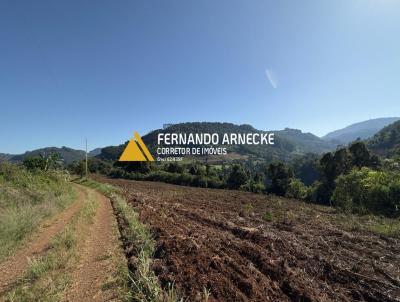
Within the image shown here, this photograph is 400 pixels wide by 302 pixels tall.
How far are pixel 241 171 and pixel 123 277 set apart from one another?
46317 millimetres

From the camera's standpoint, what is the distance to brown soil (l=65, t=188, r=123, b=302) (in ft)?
20.3

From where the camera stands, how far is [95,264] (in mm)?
8117

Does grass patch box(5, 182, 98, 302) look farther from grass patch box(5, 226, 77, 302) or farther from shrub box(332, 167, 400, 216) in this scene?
shrub box(332, 167, 400, 216)

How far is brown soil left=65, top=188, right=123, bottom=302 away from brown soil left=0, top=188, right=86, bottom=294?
128 cm

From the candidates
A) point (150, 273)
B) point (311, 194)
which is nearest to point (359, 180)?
point (311, 194)

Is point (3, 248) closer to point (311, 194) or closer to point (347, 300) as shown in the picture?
point (347, 300)

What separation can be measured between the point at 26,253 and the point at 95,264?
9.86ft

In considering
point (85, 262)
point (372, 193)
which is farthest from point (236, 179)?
point (85, 262)

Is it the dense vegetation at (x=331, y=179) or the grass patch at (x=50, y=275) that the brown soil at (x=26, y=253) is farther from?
the dense vegetation at (x=331, y=179)

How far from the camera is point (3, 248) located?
30.8 feet

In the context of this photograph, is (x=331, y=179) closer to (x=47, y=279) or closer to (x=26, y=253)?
(x=26, y=253)

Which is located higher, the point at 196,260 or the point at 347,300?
the point at 196,260

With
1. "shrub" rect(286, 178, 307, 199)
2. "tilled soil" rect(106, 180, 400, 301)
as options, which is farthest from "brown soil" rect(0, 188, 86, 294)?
"shrub" rect(286, 178, 307, 199)

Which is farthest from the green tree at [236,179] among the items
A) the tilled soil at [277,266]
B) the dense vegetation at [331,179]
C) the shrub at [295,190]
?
the tilled soil at [277,266]
